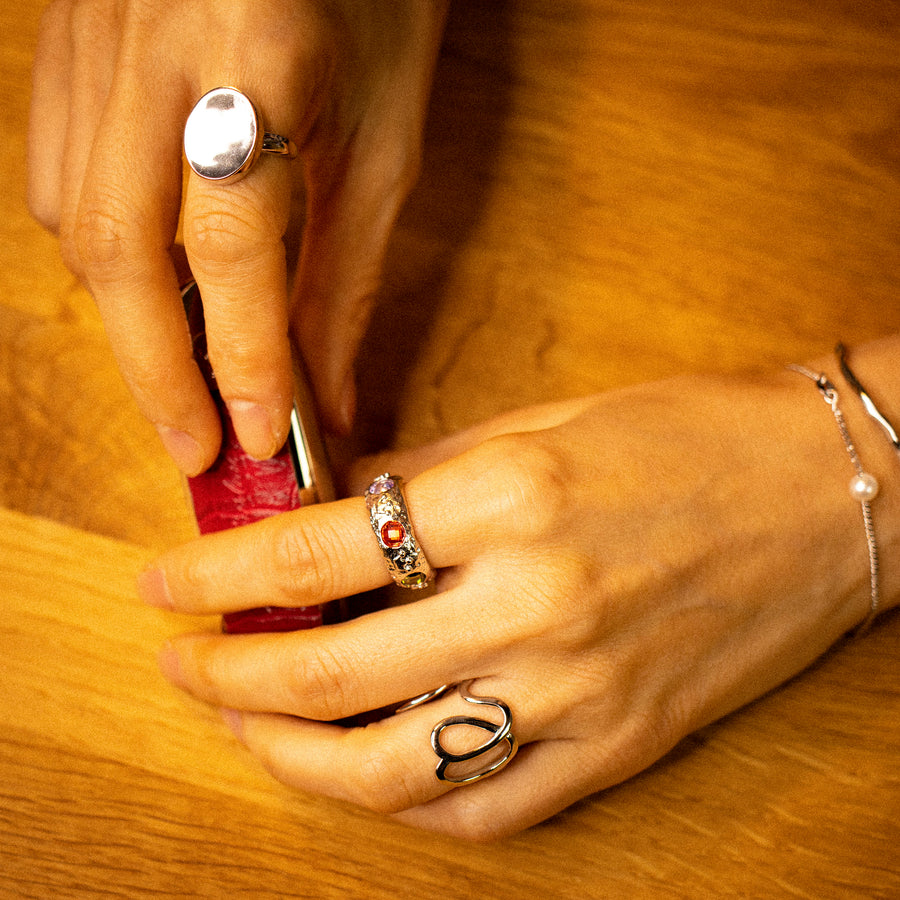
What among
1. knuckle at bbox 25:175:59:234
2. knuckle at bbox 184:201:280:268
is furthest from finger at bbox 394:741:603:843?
knuckle at bbox 25:175:59:234

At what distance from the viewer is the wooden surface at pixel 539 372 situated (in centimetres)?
69

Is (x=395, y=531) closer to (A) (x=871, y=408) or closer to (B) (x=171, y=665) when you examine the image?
(B) (x=171, y=665)

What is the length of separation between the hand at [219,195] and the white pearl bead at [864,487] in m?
0.48

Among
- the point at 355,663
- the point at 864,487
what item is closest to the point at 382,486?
the point at 355,663

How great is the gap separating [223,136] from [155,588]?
1.25ft

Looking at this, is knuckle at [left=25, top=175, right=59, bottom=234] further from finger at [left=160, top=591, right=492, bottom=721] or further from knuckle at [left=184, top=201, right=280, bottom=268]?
finger at [left=160, top=591, right=492, bottom=721]

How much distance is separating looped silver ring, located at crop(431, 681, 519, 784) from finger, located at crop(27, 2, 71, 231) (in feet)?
1.98

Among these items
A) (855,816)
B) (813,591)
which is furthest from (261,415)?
(855,816)

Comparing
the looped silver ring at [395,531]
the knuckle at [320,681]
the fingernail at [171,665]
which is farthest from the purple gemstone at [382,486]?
the fingernail at [171,665]

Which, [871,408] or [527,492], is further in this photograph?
[871,408]

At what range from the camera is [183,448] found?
27.8 inches

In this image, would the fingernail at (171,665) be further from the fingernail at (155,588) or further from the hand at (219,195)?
the hand at (219,195)

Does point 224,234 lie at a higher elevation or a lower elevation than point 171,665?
higher

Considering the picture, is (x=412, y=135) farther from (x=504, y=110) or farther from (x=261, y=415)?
(x=261, y=415)
